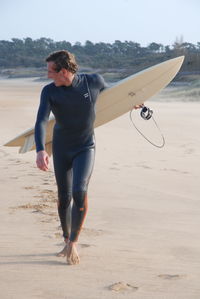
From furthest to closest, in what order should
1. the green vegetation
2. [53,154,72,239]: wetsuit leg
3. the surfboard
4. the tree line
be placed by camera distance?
the tree line
the green vegetation
the surfboard
[53,154,72,239]: wetsuit leg

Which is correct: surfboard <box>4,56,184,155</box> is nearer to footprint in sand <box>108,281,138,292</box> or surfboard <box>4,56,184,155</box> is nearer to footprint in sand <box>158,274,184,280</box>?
footprint in sand <box>158,274,184,280</box>

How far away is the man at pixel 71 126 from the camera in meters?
4.29

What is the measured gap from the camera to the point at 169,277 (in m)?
4.01

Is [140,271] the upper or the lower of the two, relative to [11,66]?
upper

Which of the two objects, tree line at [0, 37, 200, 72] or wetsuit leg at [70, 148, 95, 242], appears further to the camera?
tree line at [0, 37, 200, 72]

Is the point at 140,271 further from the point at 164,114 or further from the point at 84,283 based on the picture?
the point at 164,114

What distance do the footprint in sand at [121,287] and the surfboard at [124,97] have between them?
180 cm

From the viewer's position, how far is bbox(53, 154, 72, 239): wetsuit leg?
4.45 m

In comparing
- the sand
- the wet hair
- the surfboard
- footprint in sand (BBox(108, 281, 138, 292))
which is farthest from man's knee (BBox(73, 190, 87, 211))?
the surfboard

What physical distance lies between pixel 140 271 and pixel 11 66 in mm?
74470

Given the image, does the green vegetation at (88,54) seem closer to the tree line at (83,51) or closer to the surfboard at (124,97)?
the tree line at (83,51)

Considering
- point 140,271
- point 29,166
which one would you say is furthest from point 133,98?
point 29,166

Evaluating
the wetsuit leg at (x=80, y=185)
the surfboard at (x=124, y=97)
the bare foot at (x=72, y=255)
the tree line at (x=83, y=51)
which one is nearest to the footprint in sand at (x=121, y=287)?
the bare foot at (x=72, y=255)

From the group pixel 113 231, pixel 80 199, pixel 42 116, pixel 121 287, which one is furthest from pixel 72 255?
pixel 113 231
